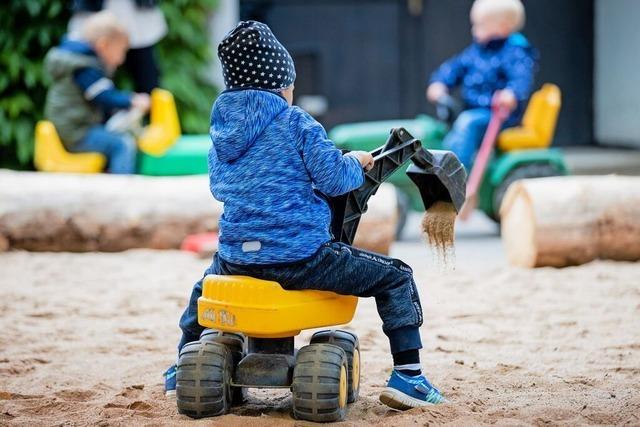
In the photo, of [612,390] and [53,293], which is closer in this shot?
[612,390]

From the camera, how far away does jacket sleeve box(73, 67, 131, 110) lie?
7406 mm

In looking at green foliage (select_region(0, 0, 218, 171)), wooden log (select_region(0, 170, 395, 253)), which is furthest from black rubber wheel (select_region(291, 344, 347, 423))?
green foliage (select_region(0, 0, 218, 171))

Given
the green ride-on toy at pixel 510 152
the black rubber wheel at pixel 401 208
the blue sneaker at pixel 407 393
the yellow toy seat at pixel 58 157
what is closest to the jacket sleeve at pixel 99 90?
the yellow toy seat at pixel 58 157

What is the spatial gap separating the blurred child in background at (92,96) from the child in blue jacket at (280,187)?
413 cm

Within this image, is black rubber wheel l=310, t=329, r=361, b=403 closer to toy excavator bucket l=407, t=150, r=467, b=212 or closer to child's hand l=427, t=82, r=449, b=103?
toy excavator bucket l=407, t=150, r=467, b=212

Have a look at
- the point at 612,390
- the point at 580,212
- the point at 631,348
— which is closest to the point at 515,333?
the point at 631,348

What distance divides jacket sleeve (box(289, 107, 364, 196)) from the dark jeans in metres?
0.18

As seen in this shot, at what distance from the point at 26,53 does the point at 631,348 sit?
654 centimetres

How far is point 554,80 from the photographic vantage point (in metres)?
10.7

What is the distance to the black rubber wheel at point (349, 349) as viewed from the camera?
10.9 ft

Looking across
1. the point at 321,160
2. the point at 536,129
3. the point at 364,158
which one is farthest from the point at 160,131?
the point at 321,160

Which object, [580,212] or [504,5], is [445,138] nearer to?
[504,5]

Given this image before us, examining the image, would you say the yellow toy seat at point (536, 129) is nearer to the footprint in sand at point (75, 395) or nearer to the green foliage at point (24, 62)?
the green foliage at point (24, 62)

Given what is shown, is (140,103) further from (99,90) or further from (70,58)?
(70,58)
